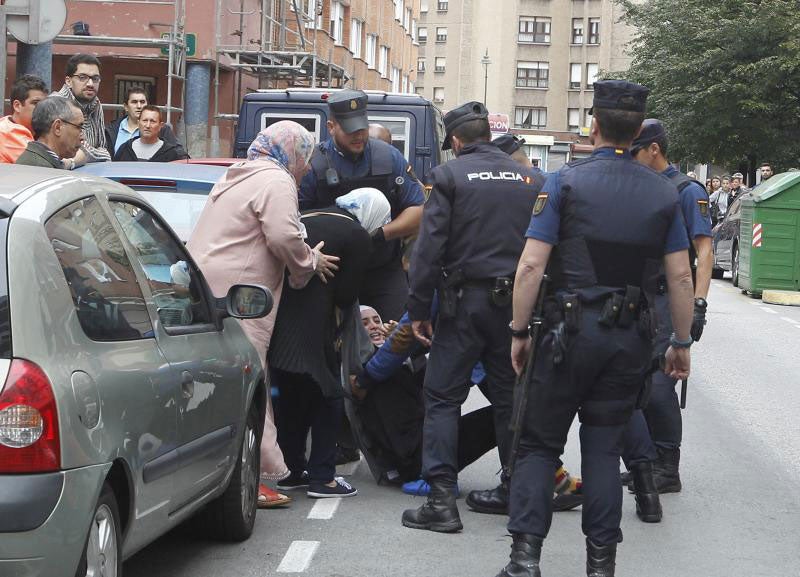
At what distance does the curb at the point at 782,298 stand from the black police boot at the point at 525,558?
18122mm

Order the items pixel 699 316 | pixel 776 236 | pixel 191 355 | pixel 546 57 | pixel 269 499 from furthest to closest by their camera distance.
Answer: pixel 546 57
pixel 776 236
pixel 699 316
pixel 269 499
pixel 191 355

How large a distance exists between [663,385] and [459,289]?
59.1 inches

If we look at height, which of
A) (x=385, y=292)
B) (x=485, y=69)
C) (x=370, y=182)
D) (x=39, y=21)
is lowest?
(x=385, y=292)

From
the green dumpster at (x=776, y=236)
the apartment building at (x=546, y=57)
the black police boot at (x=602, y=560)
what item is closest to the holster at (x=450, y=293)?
the black police boot at (x=602, y=560)

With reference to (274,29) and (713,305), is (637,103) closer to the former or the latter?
(713,305)

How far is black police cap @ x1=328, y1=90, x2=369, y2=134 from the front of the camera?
816cm

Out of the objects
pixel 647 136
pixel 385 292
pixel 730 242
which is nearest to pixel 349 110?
pixel 385 292

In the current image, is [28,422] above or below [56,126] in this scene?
below

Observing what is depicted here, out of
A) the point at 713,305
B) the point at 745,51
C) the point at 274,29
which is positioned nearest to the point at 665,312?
the point at 713,305

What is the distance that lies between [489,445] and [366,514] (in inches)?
33.0

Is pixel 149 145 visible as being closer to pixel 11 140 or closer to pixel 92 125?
pixel 92 125

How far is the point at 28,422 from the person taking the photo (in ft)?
12.6

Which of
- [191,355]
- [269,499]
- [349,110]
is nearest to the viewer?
[191,355]

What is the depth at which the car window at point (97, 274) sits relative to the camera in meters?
4.30
